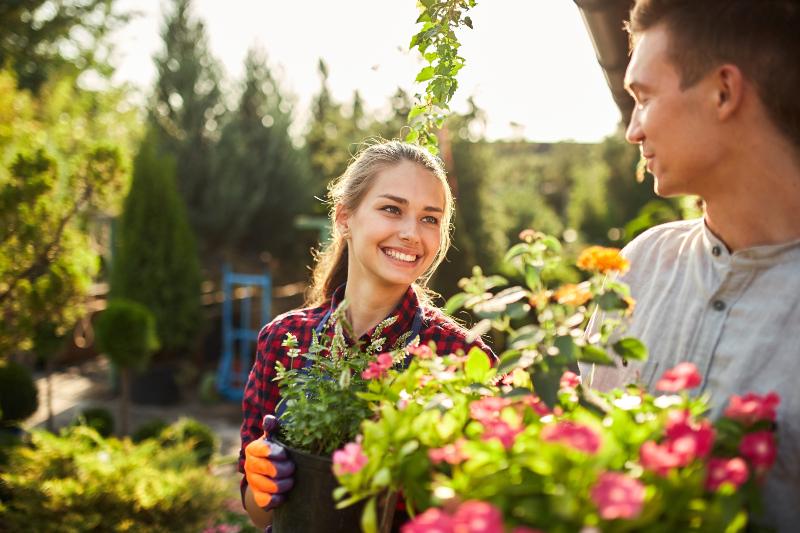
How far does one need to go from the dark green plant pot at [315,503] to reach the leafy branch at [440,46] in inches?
35.6

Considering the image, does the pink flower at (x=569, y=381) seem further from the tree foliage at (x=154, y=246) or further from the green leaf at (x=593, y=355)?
the tree foliage at (x=154, y=246)

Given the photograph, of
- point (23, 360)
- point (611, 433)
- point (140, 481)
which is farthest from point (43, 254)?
point (611, 433)

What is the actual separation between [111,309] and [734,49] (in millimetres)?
5900

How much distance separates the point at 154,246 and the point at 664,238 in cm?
770

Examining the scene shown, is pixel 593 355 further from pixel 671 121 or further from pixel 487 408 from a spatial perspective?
pixel 671 121

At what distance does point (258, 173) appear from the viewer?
39.2 ft

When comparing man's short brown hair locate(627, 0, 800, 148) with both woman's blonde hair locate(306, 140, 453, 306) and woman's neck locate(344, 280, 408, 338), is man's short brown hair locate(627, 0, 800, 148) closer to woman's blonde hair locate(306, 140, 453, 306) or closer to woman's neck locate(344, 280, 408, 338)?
woman's blonde hair locate(306, 140, 453, 306)

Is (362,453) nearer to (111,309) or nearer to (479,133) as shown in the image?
(111,309)

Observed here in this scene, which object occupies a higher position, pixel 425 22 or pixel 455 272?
pixel 425 22

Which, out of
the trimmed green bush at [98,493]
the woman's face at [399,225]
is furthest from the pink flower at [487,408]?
the trimmed green bush at [98,493]

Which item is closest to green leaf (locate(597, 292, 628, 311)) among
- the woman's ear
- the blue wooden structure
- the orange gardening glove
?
the orange gardening glove

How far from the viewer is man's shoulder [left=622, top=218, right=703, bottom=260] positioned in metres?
1.42

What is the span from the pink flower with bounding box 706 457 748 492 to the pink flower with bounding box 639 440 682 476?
5 centimetres

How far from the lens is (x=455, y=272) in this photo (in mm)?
7922
